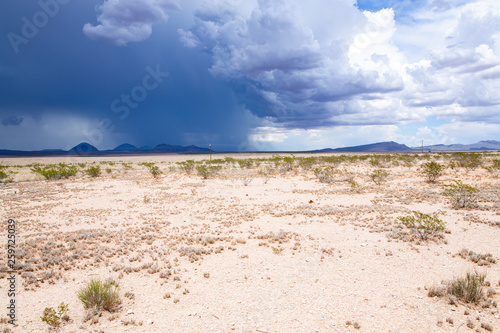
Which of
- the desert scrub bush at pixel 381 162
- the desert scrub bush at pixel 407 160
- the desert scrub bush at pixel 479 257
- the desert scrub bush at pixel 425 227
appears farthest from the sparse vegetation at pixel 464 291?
the desert scrub bush at pixel 381 162

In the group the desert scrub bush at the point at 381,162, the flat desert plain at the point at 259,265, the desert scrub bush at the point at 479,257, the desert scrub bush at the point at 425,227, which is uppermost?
the desert scrub bush at the point at 381,162

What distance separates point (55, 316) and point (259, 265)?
5108mm

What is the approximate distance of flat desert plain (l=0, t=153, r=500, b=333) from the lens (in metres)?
5.92

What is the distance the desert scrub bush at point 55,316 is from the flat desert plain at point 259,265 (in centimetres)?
4

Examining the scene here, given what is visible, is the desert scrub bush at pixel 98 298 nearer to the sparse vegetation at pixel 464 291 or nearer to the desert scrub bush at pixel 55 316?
the desert scrub bush at pixel 55 316

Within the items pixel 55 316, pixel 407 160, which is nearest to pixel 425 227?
pixel 55 316

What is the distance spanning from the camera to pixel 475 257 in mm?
8570

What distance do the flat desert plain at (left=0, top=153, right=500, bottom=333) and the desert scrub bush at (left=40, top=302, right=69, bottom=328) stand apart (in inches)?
1.7

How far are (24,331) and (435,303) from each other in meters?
8.60

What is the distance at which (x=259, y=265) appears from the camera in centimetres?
861

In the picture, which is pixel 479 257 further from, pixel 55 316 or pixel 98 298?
pixel 55 316

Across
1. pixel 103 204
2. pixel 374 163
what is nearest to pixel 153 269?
pixel 103 204

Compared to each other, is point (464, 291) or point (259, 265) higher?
point (464, 291)

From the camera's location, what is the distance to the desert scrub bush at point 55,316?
5.61 m
